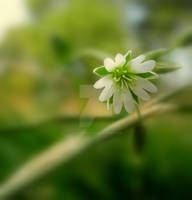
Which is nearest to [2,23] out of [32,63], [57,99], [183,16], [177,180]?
[32,63]

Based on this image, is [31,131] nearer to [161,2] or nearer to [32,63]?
[32,63]

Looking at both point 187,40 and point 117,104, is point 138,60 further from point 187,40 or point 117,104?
point 187,40

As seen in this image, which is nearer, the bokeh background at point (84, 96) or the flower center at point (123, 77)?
the flower center at point (123, 77)

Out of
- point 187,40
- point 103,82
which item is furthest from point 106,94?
point 187,40

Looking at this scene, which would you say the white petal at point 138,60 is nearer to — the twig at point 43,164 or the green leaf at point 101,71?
the green leaf at point 101,71

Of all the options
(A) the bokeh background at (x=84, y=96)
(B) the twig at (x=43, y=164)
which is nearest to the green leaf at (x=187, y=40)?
(A) the bokeh background at (x=84, y=96)
